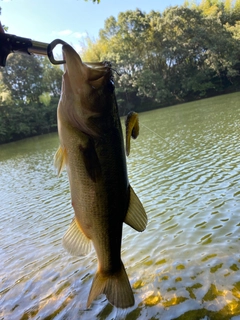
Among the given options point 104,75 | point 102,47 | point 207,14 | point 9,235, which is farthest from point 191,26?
point 104,75

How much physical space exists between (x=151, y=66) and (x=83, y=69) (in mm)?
61229

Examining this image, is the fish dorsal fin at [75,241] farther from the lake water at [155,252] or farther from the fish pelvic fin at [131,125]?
the lake water at [155,252]

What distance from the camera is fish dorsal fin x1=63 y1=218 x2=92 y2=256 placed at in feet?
7.11

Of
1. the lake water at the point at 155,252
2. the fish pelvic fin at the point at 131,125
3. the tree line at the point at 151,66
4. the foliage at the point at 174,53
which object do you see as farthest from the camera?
the foliage at the point at 174,53

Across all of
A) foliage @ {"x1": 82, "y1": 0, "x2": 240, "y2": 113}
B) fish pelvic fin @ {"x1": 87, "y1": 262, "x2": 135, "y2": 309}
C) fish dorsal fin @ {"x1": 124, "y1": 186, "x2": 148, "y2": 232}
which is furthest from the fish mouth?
foliage @ {"x1": 82, "y1": 0, "x2": 240, "y2": 113}

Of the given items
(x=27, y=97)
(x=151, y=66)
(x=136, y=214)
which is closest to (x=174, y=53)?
(x=151, y=66)

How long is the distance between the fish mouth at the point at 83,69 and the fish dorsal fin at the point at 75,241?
3.22 ft

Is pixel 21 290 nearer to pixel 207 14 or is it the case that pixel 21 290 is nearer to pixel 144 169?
pixel 144 169

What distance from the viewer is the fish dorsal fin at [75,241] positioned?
2.17m

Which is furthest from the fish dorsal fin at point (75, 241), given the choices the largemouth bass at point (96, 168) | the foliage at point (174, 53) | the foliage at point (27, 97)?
the foliage at point (174, 53)

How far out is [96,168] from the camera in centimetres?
200

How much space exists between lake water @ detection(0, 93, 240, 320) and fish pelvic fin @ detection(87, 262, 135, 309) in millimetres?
2173

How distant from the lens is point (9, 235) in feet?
28.6

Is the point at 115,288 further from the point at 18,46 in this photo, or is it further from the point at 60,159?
the point at 18,46
